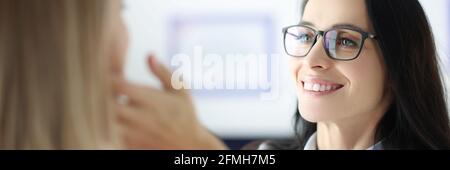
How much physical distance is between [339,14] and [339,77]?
12cm

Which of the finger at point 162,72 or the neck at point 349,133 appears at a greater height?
the finger at point 162,72

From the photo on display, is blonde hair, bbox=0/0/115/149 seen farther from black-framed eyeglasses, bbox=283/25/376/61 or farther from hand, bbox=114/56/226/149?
black-framed eyeglasses, bbox=283/25/376/61

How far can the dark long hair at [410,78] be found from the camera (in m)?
1.07

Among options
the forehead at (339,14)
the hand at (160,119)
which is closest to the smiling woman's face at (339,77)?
the forehead at (339,14)

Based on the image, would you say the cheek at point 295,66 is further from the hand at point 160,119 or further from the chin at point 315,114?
the hand at point 160,119

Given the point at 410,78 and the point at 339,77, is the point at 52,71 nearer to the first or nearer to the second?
the point at 339,77

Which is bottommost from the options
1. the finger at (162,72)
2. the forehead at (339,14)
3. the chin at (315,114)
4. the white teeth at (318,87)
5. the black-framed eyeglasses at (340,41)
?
the chin at (315,114)

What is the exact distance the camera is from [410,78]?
3.55ft

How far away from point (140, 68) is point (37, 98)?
20 cm

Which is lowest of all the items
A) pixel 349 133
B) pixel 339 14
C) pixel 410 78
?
pixel 349 133

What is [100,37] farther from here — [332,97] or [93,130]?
[332,97]

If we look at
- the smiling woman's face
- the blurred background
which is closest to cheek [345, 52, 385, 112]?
the smiling woman's face

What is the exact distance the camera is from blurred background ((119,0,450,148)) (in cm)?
111

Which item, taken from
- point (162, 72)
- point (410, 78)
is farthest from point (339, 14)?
point (162, 72)
